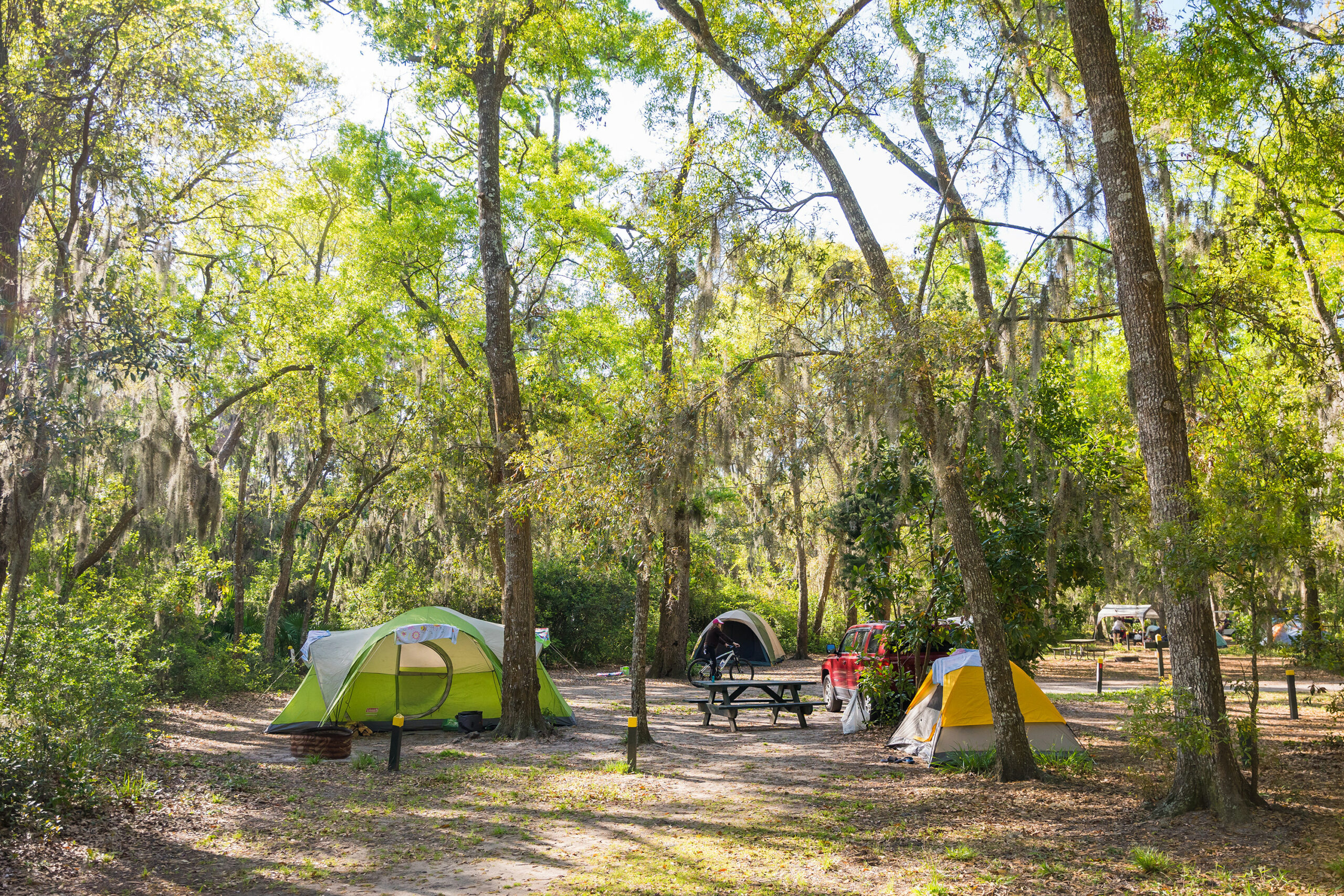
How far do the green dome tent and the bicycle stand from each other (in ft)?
17.0

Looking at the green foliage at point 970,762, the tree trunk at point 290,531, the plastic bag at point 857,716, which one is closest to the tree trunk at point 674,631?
the plastic bag at point 857,716

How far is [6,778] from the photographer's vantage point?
18.6ft

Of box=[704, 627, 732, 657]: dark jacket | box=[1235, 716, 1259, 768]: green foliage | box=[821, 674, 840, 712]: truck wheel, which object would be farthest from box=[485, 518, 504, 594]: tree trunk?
box=[1235, 716, 1259, 768]: green foliage

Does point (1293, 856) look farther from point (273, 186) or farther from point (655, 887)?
point (273, 186)

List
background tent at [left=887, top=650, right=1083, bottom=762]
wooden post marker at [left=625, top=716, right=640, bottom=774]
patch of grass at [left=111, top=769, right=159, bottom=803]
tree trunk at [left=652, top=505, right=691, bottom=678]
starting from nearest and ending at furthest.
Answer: patch of grass at [left=111, top=769, right=159, bottom=803] < wooden post marker at [left=625, top=716, right=640, bottom=774] < background tent at [left=887, top=650, right=1083, bottom=762] < tree trunk at [left=652, top=505, right=691, bottom=678]

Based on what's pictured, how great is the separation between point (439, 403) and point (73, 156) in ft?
29.6

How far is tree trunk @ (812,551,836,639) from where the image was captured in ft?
78.0

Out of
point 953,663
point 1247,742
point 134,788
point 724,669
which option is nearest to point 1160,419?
point 1247,742

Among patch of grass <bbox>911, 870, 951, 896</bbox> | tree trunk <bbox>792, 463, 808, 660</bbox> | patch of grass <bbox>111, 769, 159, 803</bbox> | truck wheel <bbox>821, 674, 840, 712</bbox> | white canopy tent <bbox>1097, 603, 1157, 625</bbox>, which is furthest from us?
white canopy tent <bbox>1097, 603, 1157, 625</bbox>

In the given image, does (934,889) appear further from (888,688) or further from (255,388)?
(255,388)

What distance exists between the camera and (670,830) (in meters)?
6.49

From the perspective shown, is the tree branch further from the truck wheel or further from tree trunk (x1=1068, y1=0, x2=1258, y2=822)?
tree trunk (x1=1068, y1=0, x2=1258, y2=822)

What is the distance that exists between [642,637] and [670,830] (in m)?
3.93

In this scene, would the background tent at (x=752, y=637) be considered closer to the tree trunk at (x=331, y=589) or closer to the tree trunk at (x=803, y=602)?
the tree trunk at (x=803, y=602)
